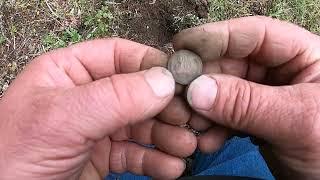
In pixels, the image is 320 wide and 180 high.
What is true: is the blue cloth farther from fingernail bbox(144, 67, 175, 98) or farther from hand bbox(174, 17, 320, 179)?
fingernail bbox(144, 67, 175, 98)

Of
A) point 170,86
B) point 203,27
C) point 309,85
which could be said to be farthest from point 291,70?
point 170,86

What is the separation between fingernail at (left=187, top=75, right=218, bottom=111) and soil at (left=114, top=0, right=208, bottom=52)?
1091 mm

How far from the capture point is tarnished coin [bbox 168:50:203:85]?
1.66 meters

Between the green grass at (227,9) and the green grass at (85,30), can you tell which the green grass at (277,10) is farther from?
the green grass at (85,30)

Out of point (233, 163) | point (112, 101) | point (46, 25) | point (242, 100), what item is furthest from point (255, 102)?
point (46, 25)

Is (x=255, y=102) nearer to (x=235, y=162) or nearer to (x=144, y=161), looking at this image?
(x=144, y=161)

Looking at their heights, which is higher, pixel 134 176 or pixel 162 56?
pixel 162 56

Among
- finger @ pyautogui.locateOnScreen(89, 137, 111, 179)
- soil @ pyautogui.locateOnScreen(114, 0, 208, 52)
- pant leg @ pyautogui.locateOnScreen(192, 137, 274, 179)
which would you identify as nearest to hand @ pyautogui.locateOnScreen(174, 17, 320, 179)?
finger @ pyautogui.locateOnScreen(89, 137, 111, 179)

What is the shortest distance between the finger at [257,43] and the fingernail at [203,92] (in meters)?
0.17

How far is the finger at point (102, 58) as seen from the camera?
1.77 meters

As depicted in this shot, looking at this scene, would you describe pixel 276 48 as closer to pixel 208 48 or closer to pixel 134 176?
pixel 208 48

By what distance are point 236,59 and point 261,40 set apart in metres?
0.12

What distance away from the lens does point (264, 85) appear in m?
1.65

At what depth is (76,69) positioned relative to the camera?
1.77 meters
